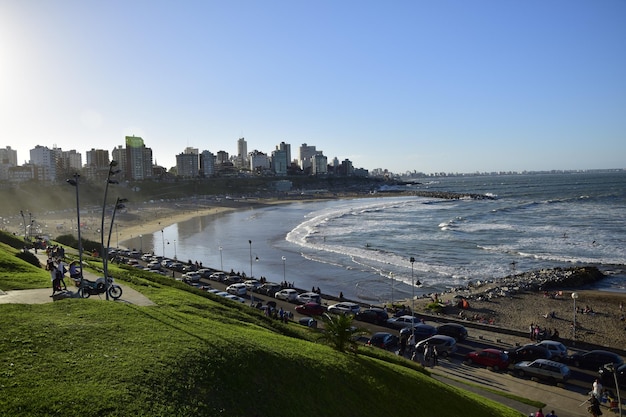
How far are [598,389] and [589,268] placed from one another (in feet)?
95.6

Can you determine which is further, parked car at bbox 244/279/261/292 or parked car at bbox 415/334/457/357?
parked car at bbox 244/279/261/292

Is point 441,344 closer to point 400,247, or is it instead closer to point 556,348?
point 556,348

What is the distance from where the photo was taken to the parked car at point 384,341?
71.8ft

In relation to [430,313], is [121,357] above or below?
above

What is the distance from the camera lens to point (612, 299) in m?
33.0

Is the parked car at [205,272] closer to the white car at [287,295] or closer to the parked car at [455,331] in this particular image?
the white car at [287,295]

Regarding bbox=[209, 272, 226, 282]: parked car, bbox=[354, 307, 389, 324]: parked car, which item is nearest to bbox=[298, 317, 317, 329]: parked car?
bbox=[354, 307, 389, 324]: parked car

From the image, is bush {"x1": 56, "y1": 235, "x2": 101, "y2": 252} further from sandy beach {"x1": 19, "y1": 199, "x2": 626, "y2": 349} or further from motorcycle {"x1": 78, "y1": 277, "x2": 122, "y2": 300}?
motorcycle {"x1": 78, "y1": 277, "x2": 122, "y2": 300}

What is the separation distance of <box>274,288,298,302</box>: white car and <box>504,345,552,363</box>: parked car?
14512 mm

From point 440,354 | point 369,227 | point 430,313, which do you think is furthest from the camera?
point 369,227

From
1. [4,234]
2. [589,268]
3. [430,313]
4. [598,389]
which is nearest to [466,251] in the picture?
[589,268]

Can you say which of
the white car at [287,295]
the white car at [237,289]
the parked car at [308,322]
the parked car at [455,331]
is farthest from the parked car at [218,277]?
the parked car at [455,331]

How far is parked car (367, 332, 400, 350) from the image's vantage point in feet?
71.8

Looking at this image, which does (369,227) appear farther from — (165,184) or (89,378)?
(165,184)
